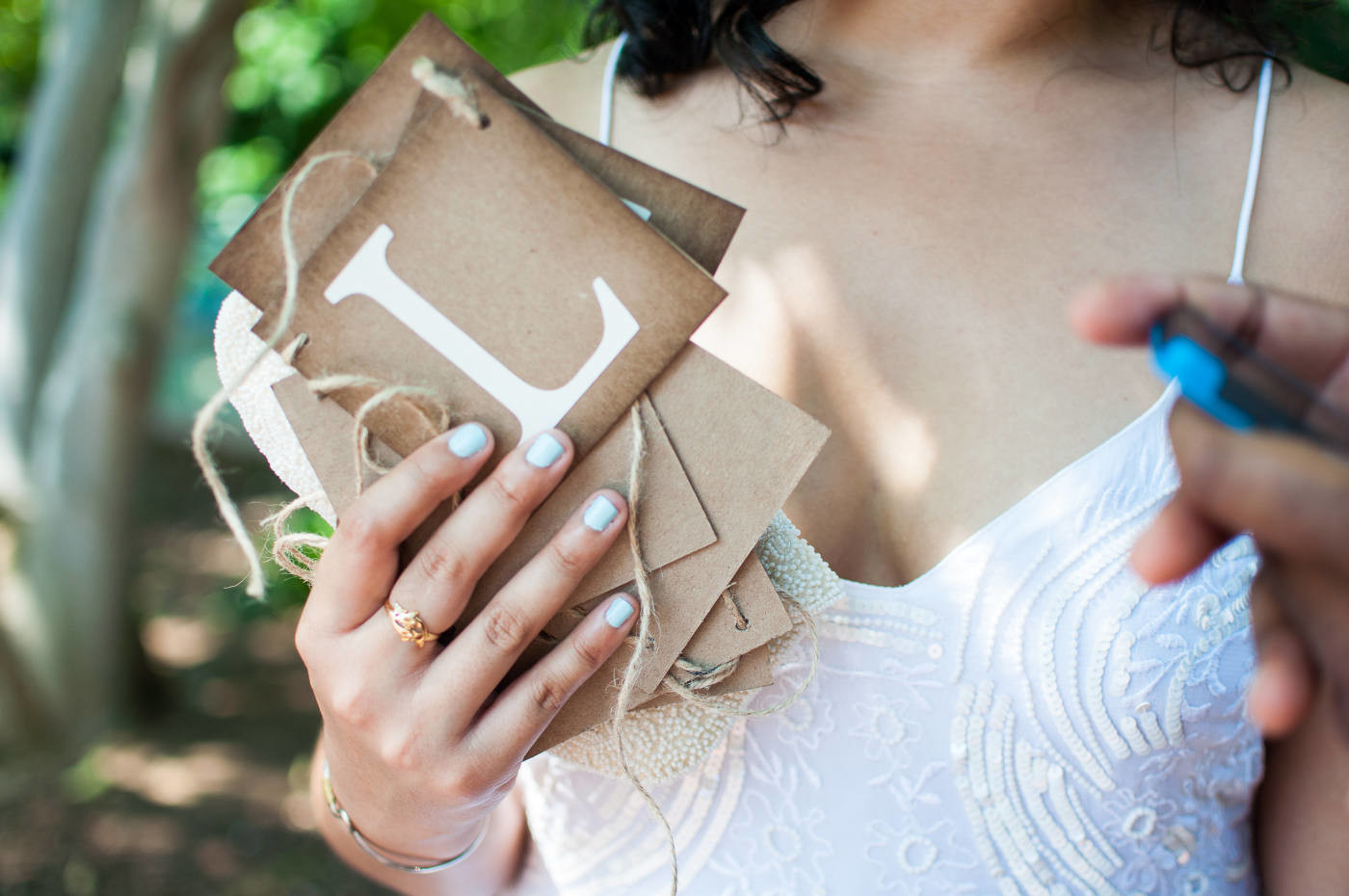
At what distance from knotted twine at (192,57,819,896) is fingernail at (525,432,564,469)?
0.06 metres

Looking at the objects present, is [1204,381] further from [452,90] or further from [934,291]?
[934,291]

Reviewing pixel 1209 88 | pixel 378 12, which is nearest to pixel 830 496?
pixel 1209 88

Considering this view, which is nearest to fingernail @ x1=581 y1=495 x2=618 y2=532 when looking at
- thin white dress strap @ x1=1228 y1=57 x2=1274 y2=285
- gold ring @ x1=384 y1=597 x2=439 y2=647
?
gold ring @ x1=384 y1=597 x2=439 y2=647

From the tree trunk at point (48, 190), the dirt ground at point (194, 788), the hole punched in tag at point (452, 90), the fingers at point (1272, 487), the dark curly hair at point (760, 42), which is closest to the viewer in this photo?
the fingers at point (1272, 487)

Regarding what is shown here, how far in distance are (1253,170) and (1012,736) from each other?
666 millimetres

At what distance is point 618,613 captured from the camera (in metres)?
0.69

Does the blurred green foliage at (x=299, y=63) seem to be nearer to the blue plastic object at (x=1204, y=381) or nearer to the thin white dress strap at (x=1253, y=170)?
the thin white dress strap at (x=1253, y=170)

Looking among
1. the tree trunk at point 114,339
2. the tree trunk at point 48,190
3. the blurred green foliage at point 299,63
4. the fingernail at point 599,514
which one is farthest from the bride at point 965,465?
the blurred green foliage at point 299,63

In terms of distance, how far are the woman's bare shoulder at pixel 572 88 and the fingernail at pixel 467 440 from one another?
1.94ft

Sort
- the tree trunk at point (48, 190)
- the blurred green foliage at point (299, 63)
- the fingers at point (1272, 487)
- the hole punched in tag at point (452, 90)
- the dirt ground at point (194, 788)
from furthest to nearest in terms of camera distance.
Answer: the blurred green foliage at point (299, 63) < the dirt ground at point (194, 788) < the tree trunk at point (48, 190) < the hole punched in tag at point (452, 90) < the fingers at point (1272, 487)

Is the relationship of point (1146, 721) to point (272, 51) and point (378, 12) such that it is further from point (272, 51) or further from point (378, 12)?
point (272, 51)

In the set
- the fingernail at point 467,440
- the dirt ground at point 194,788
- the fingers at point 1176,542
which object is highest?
the fingers at point 1176,542

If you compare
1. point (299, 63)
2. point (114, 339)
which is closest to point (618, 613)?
point (114, 339)

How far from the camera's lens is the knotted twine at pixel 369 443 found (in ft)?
2.02
